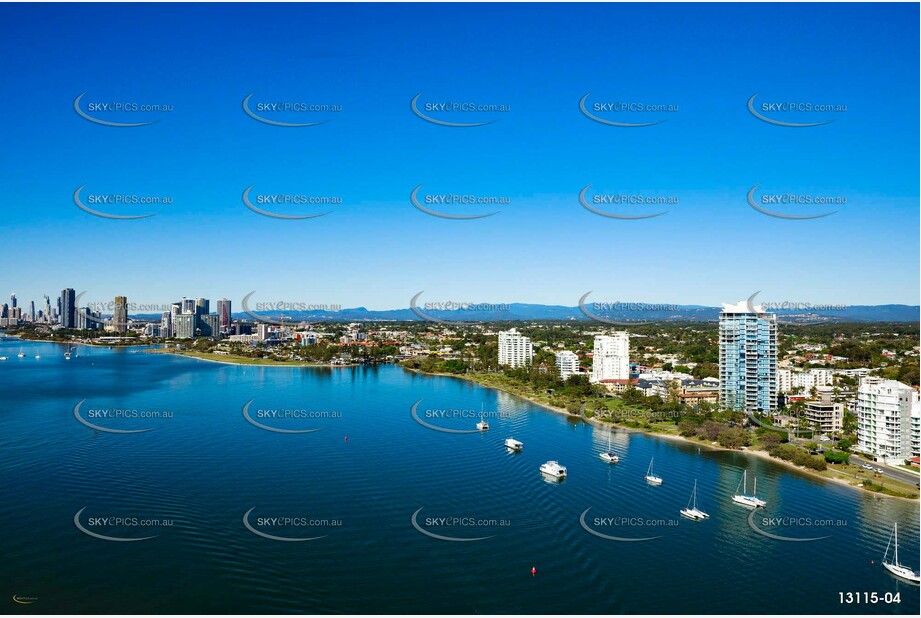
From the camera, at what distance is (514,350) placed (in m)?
18.4

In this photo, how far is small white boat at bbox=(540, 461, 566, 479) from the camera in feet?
23.1

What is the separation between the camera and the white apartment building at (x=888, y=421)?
7762 millimetres

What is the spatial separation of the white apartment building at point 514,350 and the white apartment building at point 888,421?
1026 centimetres

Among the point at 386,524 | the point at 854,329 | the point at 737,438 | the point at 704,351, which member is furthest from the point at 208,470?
the point at 854,329

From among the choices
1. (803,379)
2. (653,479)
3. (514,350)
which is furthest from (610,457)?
(514,350)

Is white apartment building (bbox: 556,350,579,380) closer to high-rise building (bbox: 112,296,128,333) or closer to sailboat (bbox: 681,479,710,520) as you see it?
sailboat (bbox: 681,479,710,520)

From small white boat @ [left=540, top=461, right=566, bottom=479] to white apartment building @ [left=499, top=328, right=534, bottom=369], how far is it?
10655mm

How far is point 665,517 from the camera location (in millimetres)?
5836

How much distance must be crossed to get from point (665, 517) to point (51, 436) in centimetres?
781

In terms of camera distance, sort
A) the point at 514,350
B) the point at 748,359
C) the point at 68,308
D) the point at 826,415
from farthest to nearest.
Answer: the point at 68,308 → the point at 514,350 → the point at 748,359 → the point at 826,415

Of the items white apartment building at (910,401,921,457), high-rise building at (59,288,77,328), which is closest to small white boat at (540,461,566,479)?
white apartment building at (910,401,921,457)

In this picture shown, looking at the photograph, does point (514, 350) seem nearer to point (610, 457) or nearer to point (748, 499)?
point (610, 457)

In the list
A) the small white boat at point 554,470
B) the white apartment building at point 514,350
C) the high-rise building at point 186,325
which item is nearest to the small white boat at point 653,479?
the small white boat at point 554,470

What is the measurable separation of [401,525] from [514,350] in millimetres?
13213
